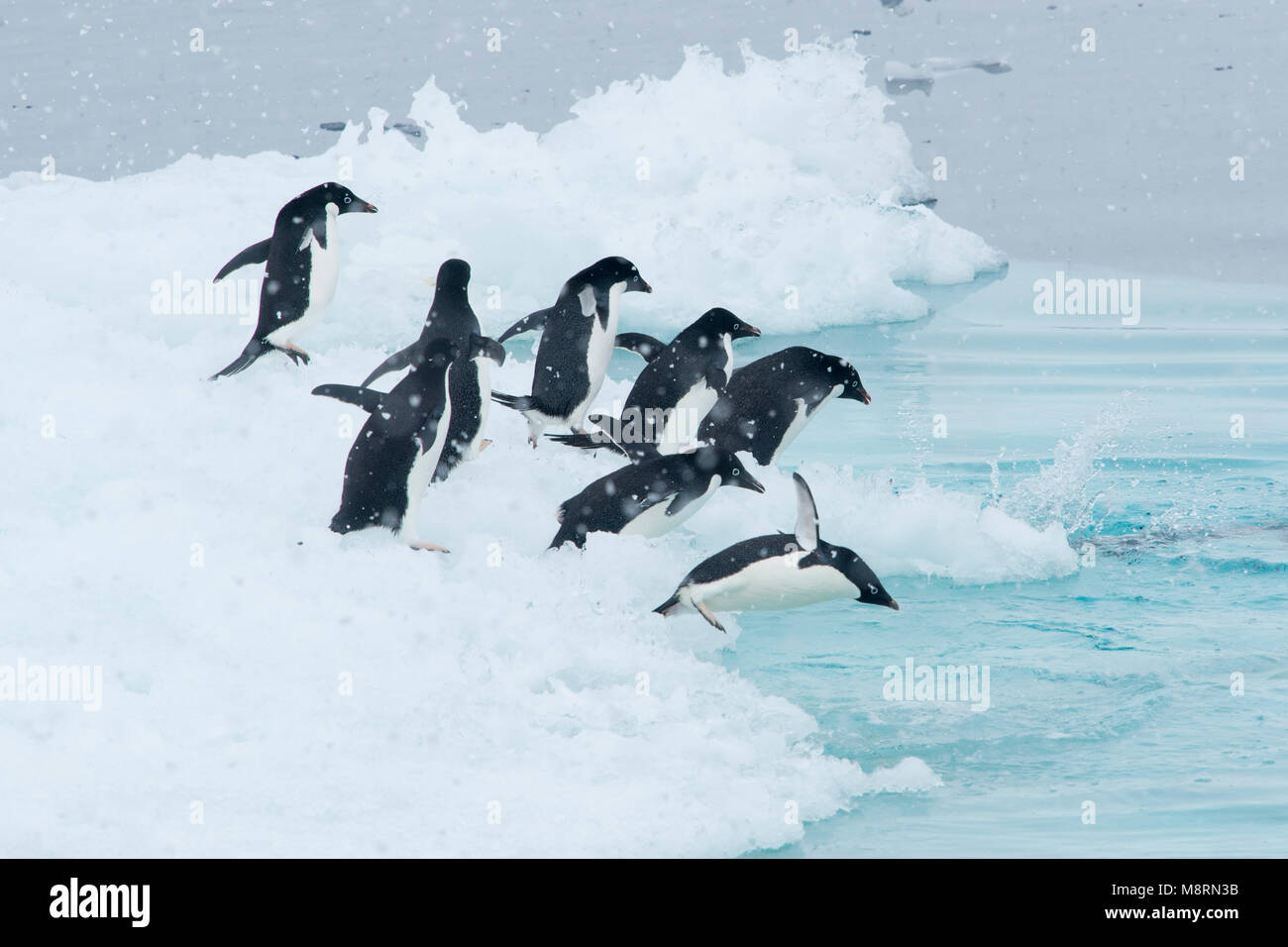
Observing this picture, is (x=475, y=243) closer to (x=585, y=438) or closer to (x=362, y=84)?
(x=585, y=438)

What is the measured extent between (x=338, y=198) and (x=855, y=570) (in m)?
3.25

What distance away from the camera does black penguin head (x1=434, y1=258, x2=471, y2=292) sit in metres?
5.46

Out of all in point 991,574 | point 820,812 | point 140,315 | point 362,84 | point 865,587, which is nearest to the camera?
point 820,812

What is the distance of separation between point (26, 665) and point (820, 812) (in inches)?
79.9

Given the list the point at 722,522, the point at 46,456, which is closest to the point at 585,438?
the point at 722,522

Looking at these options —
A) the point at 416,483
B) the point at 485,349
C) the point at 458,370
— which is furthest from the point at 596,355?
the point at 416,483

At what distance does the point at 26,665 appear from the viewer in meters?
3.62

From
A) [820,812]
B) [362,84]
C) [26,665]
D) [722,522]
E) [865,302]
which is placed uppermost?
[362,84]

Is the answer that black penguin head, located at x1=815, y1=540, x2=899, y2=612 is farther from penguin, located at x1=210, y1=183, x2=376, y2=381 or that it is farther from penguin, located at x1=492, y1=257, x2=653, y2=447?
penguin, located at x1=210, y1=183, x2=376, y2=381

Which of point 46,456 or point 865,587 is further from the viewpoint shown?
point 46,456

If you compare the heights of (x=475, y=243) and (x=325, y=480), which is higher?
(x=475, y=243)

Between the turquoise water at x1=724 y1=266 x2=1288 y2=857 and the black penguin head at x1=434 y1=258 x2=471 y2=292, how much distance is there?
64.9 inches

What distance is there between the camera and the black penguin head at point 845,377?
5.80 m

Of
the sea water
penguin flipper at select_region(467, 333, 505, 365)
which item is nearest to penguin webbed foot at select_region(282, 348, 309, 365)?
the sea water
